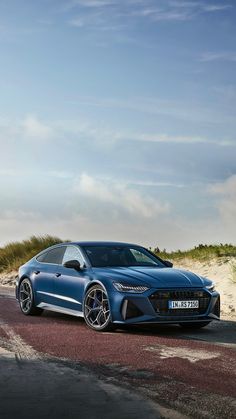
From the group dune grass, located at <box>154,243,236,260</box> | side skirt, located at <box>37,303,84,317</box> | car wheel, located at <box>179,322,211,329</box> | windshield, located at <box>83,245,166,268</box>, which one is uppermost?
dune grass, located at <box>154,243,236,260</box>

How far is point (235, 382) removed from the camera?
29.0ft

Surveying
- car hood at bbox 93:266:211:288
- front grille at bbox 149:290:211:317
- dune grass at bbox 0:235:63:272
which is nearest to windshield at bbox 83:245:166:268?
car hood at bbox 93:266:211:288

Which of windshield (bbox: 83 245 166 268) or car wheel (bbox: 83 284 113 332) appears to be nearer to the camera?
car wheel (bbox: 83 284 113 332)

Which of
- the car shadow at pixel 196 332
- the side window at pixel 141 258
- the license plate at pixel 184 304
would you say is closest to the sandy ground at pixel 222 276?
the car shadow at pixel 196 332

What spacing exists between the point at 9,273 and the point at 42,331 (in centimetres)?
2010

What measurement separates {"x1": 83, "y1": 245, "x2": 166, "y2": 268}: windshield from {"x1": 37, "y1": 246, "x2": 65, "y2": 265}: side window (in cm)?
71

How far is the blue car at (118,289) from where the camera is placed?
13.3 m

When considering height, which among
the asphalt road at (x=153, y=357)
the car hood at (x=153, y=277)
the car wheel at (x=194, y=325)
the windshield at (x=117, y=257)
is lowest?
the asphalt road at (x=153, y=357)

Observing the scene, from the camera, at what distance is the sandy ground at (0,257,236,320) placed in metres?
18.9

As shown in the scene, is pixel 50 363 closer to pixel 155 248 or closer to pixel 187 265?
pixel 187 265

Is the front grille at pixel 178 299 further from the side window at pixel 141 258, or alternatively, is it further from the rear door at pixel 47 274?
the rear door at pixel 47 274

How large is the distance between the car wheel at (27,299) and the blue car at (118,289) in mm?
40

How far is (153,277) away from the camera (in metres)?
13.7

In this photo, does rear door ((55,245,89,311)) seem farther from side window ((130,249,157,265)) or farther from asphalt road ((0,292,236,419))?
side window ((130,249,157,265))
